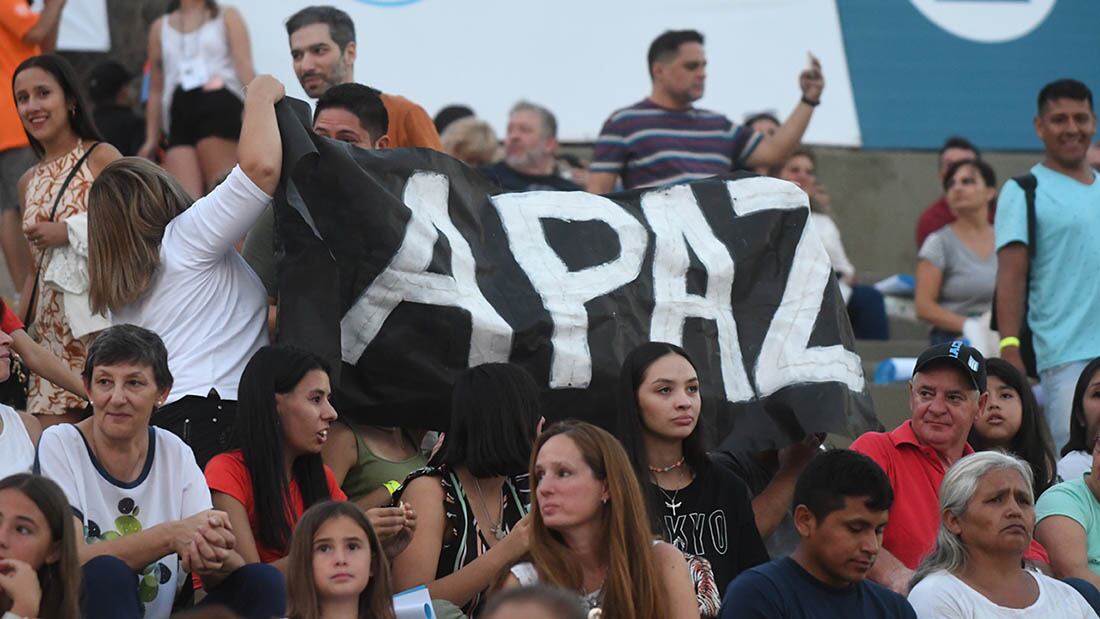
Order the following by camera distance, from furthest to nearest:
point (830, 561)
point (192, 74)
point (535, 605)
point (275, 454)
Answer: point (192, 74)
point (275, 454)
point (830, 561)
point (535, 605)

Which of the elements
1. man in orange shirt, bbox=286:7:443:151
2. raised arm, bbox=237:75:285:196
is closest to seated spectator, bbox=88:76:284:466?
raised arm, bbox=237:75:285:196

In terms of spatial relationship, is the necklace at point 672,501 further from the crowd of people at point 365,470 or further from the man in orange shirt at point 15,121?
the man in orange shirt at point 15,121

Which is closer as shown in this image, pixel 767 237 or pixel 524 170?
pixel 767 237

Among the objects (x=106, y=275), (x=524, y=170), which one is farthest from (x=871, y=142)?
(x=106, y=275)

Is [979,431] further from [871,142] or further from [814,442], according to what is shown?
[871,142]

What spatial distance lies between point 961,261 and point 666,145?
204 cm

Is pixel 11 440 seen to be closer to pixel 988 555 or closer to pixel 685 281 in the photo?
pixel 685 281

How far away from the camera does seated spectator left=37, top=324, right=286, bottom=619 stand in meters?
5.02

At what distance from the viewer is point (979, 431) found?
683cm

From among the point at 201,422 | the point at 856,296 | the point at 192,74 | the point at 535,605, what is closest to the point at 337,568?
the point at 201,422

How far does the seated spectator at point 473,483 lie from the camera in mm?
5422

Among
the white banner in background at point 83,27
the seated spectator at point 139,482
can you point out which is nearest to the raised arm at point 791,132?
the white banner in background at point 83,27

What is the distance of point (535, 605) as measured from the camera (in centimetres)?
295

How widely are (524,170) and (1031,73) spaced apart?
159 inches
